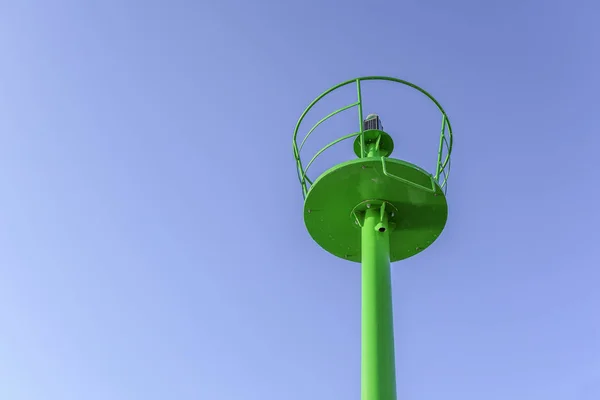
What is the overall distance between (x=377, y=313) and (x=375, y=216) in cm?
187

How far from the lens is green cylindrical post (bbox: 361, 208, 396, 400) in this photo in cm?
800

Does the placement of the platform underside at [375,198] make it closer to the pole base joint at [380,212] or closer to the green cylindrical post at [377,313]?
the pole base joint at [380,212]

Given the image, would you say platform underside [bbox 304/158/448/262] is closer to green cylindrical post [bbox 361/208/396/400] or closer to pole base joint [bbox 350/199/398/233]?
pole base joint [bbox 350/199/398/233]

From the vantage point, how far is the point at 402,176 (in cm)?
955

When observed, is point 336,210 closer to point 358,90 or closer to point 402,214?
point 402,214

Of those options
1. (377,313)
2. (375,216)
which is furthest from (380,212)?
(377,313)

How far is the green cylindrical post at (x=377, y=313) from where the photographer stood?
8000 mm

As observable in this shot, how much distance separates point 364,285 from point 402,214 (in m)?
1.66

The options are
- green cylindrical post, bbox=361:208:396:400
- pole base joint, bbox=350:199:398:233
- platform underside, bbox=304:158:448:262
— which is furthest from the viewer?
pole base joint, bbox=350:199:398:233

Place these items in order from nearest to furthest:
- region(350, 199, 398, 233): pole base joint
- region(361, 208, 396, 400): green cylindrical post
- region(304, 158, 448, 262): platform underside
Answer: region(361, 208, 396, 400): green cylindrical post
region(304, 158, 448, 262): platform underside
region(350, 199, 398, 233): pole base joint

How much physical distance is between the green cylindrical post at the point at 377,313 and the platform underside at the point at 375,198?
17.1 inches

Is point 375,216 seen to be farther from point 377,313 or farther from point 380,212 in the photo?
point 377,313

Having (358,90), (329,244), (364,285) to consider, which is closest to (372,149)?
(358,90)

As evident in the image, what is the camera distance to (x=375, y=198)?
9914 millimetres
